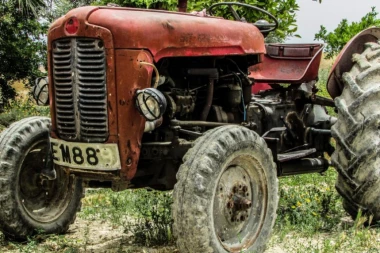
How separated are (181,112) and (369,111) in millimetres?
1735

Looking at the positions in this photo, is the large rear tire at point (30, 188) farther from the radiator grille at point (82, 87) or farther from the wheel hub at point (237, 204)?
the wheel hub at point (237, 204)

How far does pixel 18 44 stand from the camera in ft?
56.4

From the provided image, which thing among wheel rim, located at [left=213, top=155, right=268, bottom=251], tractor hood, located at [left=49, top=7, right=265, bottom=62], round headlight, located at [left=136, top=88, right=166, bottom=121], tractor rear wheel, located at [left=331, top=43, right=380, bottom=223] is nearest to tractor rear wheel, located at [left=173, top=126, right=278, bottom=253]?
wheel rim, located at [left=213, top=155, right=268, bottom=251]

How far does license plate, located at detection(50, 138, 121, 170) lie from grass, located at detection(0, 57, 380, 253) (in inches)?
35.2

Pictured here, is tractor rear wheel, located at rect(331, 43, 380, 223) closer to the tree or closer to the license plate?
the license plate

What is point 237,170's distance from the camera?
5.07 metres

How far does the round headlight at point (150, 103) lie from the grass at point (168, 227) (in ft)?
4.41

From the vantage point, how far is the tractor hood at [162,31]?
4645 millimetres

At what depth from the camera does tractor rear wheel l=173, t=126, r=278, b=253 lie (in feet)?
14.5

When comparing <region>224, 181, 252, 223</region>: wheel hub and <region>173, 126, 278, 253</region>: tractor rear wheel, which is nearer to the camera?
<region>173, 126, 278, 253</region>: tractor rear wheel

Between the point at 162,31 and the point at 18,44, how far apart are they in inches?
520

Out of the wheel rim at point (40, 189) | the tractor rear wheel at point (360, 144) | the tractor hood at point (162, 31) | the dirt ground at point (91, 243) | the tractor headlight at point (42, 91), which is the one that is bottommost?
the dirt ground at point (91, 243)

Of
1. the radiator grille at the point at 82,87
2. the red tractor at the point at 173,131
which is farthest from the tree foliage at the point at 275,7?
the radiator grille at the point at 82,87

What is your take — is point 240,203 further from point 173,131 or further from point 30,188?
point 30,188
